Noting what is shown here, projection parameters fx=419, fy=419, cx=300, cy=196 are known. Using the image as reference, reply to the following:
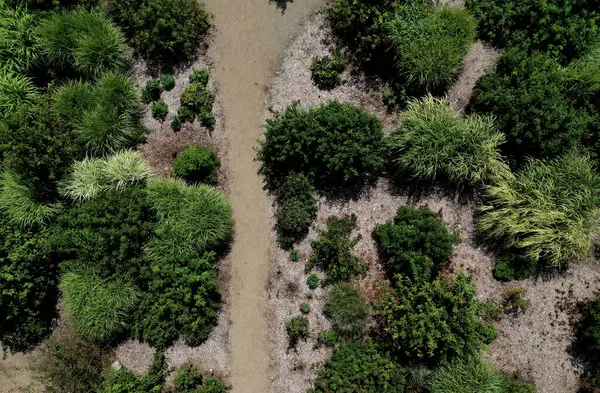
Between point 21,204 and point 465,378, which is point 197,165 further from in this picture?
point 465,378

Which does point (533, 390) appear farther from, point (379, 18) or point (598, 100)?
point (379, 18)

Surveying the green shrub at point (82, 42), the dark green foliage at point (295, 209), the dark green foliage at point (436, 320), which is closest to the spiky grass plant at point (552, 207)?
the dark green foliage at point (436, 320)

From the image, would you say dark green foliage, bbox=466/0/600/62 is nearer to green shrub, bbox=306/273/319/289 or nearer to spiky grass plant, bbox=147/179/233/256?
green shrub, bbox=306/273/319/289

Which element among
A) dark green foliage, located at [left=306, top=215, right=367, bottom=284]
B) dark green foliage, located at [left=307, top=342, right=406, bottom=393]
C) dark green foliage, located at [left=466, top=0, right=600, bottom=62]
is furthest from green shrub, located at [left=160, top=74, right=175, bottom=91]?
dark green foliage, located at [left=307, top=342, right=406, bottom=393]

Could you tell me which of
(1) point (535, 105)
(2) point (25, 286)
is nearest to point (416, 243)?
(1) point (535, 105)

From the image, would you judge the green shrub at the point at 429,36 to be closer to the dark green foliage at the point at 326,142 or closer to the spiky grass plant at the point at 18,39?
the dark green foliage at the point at 326,142
